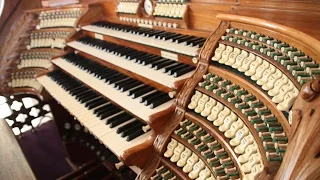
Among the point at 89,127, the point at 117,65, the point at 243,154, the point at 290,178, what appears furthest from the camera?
the point at 117,65

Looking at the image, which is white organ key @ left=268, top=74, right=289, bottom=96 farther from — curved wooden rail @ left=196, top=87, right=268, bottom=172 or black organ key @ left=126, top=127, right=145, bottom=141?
black organ key @ left=126, top=127, right=145, bottom=141

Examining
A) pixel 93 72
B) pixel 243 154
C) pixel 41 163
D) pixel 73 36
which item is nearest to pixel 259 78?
pixel 243 154

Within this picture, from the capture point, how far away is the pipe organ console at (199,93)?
2.86ft

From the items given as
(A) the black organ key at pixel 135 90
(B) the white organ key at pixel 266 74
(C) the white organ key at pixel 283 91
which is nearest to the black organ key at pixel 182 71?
(A) the black organ key at pixel 135 90

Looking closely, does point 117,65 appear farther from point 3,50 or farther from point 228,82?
point 3,50

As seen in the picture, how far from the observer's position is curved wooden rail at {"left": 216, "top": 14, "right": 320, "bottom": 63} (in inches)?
35.1

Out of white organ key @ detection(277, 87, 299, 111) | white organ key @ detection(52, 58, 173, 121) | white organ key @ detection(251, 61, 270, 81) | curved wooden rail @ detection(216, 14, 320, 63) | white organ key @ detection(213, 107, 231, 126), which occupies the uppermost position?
curved wooden rail @ detection(216, 14, 320, 63)

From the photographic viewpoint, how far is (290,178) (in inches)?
23.2

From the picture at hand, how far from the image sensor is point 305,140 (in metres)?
0.61

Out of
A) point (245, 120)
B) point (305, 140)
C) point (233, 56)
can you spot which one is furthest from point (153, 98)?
point (305, 140)

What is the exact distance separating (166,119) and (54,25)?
2.33 m

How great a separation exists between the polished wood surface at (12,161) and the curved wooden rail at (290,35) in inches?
44.5

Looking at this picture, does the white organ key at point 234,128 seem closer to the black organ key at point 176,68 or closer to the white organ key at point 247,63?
the white organ key at point 247,63

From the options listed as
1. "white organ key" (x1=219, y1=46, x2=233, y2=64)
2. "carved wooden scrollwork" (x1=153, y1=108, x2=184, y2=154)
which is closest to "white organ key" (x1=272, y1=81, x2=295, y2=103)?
"white organ key" (x1=219, y1=46, x2=233, y2=64)
